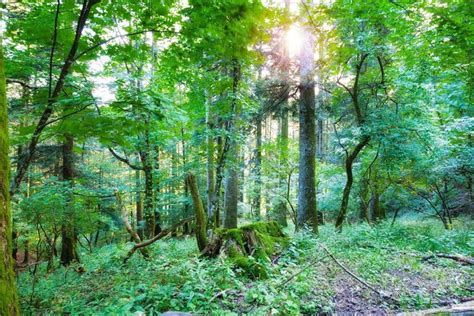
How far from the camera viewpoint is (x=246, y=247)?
519cm

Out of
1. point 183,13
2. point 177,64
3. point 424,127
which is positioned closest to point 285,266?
point 177,64

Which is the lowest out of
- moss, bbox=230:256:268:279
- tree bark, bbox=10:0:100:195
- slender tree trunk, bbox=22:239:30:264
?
slender tree trunk, bbox=22:239:30:264

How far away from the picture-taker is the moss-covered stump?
4.45 meters

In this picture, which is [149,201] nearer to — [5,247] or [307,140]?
[307,140]

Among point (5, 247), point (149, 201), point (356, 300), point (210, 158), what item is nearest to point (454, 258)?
point (356, 300)

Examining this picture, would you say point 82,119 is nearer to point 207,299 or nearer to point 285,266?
point 207,299

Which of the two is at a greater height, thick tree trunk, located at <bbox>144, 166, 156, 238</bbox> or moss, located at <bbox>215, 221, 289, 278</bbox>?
thick tree trunk, located at <bbox>144, 166, 156, 238</bbox>

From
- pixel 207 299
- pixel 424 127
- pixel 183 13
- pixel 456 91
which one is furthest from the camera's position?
pixel 424 127

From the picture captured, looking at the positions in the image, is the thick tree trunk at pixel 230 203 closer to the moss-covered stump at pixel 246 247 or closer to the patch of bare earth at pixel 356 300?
the moss-covered stump at pixel 246 247

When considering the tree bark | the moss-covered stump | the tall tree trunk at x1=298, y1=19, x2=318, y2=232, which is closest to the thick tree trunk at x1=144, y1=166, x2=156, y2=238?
the moss-covered stump

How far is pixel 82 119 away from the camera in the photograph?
3146 millimetres

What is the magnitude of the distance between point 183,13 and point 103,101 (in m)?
1.38

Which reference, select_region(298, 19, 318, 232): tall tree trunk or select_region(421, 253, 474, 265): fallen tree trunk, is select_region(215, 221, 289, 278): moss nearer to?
select_region(298, 19, 318, 232): tall tree trunk

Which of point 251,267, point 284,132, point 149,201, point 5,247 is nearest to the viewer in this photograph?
point 5,247
